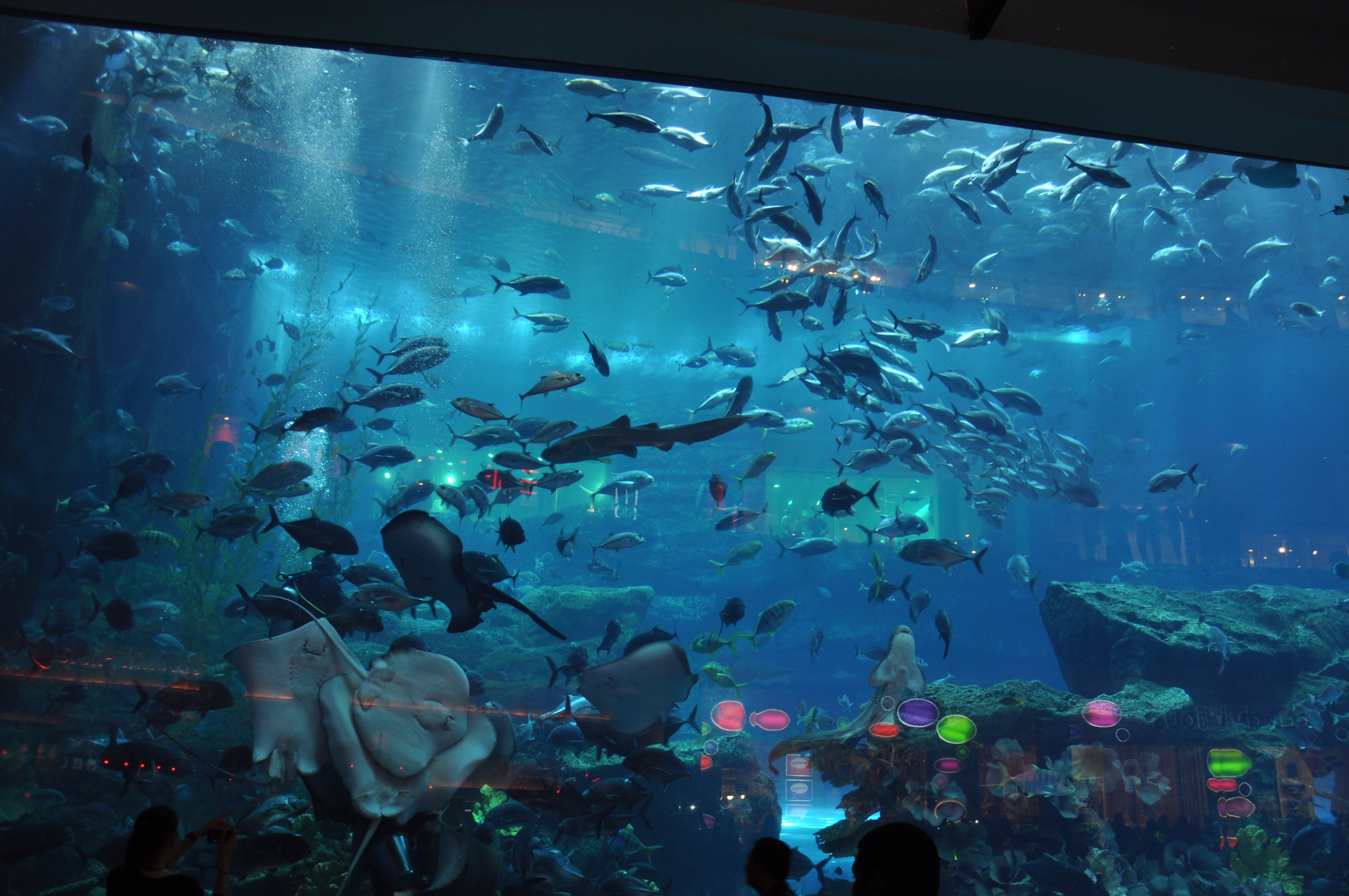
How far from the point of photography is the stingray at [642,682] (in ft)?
11.7

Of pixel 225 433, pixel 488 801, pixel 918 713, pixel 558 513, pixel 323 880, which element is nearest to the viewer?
pixel 323 880

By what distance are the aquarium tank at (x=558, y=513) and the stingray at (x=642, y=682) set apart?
4 centimetres

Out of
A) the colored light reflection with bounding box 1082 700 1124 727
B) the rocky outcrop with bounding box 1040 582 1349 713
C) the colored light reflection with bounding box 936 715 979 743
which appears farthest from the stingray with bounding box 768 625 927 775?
the rocky outcrop with bounding box 1040 582 1349 713

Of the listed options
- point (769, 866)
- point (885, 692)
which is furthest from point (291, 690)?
point (885, 692)

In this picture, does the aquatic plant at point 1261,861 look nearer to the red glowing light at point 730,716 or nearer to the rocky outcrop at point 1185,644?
the rocky outcrop at point 1185,644

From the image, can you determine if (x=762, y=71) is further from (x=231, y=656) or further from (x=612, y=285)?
(x=612, y=285)

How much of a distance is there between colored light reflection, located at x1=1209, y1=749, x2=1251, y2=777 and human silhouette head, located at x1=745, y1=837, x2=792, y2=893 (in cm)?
897

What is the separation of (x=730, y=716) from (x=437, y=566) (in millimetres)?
7176

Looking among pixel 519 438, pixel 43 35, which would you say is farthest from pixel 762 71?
pixel 43 35

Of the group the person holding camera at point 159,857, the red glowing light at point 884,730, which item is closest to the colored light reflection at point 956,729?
the red glowing light at point 884,730

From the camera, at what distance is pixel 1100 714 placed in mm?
6953

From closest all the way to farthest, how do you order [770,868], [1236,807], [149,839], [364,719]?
[770,868] → [149,839] → [364,719] → [1236,807]

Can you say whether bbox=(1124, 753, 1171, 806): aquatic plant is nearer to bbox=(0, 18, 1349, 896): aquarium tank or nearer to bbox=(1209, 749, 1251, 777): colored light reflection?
bbox=(0, 18, 1349, 896): aquarium tank

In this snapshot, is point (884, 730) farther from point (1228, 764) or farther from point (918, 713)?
point (1228, 764)
